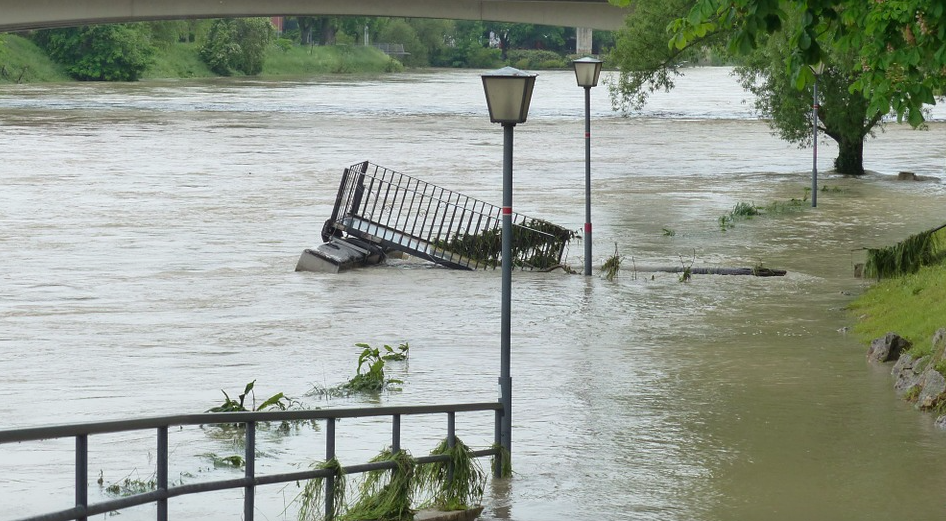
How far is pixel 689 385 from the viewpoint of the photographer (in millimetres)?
13766

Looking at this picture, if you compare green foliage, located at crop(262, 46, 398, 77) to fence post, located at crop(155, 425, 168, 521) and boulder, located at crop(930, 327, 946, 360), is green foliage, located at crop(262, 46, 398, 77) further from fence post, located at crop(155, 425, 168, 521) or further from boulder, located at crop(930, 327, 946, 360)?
fence post, located at crop(155, 425, 168, 521)

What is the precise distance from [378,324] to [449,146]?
33353 millimetres

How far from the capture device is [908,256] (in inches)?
768

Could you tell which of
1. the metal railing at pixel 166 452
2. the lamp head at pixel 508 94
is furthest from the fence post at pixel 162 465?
the lamp head at pixel 508 94

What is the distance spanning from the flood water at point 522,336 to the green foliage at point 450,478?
9.1 inches

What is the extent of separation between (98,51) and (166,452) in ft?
338

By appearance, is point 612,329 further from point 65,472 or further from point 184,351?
point 65,472

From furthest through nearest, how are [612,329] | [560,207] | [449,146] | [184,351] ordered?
[449,146]
[560,207]
[612,329]
[184,351]

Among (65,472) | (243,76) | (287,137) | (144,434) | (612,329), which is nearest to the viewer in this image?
(65,472)

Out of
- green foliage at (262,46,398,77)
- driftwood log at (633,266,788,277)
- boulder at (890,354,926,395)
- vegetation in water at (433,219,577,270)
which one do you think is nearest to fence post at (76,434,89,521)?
boulder at (890,354,926,395)

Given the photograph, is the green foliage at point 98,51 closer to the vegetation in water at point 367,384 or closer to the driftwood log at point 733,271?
the driftwood log at point 733,271

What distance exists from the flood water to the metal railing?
2.66ft

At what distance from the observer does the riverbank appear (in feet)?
328

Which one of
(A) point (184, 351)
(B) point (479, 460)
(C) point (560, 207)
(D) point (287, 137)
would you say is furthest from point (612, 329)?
(D) point (287, 137)
